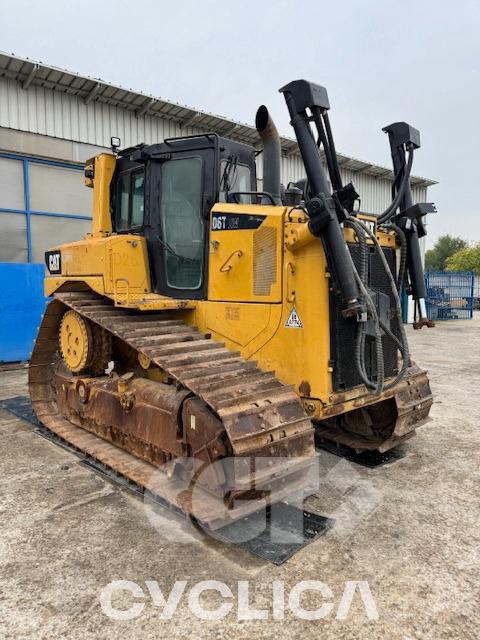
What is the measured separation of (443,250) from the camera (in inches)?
3061

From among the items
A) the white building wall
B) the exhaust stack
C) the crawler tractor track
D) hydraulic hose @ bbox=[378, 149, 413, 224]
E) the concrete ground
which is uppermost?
the white building wall

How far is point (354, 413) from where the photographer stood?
5285 millimetres

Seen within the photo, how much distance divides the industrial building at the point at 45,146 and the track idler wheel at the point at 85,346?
541cm

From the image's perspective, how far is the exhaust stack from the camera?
15.6 feet

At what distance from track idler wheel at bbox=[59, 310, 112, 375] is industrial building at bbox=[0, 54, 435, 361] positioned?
5.41m

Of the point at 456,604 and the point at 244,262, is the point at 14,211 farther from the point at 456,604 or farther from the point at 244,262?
the point at 456,604

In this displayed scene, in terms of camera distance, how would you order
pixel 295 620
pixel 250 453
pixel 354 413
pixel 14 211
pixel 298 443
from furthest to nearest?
1. pixel 14 211
2. pixel 354 413
3. pixel 298 443
4. pixel 250 453
5. pixel 295 620

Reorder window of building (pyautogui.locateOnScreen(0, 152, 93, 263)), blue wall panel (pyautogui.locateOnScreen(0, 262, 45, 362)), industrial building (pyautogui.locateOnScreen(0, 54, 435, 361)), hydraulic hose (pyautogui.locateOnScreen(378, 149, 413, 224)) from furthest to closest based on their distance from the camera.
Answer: window of building (pyautogui.locateOnScreen(0, 152, 93, 263)) → industrial building (pyautogui.locateOnScreen(0, 54, 435, 361)) → blue wall panel (pyautogui.locateOnScreen(0, 262, 45, 362)) → hydraulic hose (pyautogui.locateOnScreen(378, 149, 413, 224))

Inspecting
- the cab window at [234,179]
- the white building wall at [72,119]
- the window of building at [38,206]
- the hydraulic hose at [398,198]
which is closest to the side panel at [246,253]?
the cab window at [234,179]

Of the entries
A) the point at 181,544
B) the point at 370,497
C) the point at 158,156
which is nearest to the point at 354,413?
the point at 370,497

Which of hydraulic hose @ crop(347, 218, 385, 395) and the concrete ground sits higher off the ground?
hydraulic hose @ crop(347, 218, 385, 395)

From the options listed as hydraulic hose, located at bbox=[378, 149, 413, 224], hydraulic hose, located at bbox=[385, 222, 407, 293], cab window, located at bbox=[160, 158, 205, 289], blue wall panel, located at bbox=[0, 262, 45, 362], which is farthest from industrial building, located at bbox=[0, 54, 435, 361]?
hydraulic hose, located at bbox=[378, 149, 413, 224]

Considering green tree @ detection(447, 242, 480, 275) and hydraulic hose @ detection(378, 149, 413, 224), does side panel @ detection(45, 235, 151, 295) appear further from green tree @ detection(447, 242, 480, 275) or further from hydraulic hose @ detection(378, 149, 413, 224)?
green tree @ detection(447, 242, 480, 275)

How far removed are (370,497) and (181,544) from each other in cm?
168
